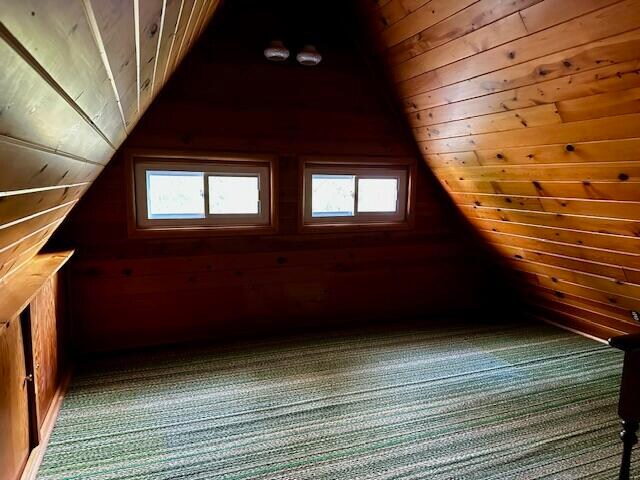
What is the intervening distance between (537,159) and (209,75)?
2.15 m

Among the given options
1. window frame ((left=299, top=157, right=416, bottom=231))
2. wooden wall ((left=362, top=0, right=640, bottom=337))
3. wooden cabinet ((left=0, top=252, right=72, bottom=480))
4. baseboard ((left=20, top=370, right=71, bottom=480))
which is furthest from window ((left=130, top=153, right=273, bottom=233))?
wooden wall ((left=362, top=0, right=640, bottom=337))

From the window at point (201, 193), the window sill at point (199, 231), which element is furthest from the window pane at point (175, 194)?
the window sill at point (199, 231)

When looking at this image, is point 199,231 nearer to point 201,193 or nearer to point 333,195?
point 201,193

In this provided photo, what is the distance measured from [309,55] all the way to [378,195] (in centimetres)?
126

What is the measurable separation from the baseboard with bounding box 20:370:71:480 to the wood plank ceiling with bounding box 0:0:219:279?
97 centimetres

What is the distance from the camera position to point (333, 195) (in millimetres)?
3428

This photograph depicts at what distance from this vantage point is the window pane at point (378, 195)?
3.50 metres

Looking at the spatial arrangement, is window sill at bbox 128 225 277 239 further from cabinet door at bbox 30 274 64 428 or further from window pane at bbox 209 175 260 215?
cabinet door at bbox 30 274 64 428

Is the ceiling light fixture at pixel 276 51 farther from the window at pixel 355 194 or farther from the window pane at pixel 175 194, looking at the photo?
the window pane at pixel 175 194

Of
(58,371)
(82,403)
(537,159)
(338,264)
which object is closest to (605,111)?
(537,159)

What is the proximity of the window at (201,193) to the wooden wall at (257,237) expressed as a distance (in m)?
0.10

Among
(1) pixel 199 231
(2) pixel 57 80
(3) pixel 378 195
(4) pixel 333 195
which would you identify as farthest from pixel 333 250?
(2) pixel 57 80

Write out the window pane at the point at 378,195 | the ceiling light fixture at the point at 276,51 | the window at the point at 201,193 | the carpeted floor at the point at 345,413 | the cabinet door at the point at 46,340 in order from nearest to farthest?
the carpeted floor at the point at 345,413 → the cabinet door at the point at 46,340 → the ceiling light fixture at the point at 276,51 → the window at the point at 201,193 → the window pane at the point at 378,195

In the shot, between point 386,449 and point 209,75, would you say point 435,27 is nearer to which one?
point 209,75
